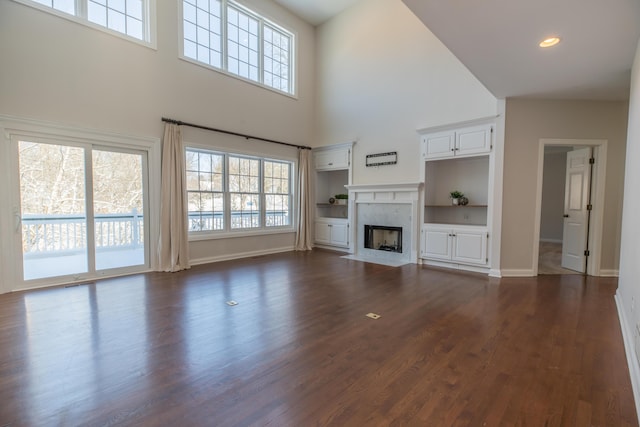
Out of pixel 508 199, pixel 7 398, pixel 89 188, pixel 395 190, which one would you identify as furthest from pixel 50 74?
pixel 508 199

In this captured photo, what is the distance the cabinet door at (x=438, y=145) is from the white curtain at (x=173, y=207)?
4.46 meters

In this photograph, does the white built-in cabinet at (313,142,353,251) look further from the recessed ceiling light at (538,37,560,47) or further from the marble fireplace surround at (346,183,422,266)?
the recessed ceiling light at (538,37,560,47)

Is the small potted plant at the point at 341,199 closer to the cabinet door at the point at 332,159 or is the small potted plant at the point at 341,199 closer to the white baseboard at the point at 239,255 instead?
the cabinet door at the point at 332,159

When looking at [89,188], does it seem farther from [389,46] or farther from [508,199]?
[508,199]

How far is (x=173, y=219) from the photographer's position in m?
5.20

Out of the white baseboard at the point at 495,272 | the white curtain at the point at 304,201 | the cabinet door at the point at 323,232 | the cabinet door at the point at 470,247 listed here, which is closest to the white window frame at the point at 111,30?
the white curtain at the point at 304,201

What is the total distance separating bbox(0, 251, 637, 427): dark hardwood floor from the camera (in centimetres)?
172

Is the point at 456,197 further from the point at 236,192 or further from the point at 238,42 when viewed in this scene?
the point at 238,42

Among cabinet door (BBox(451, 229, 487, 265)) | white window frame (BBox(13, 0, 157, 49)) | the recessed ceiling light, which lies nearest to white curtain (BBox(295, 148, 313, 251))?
cabinet door (BBox(451, 229, 487, 265))

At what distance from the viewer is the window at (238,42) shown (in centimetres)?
564

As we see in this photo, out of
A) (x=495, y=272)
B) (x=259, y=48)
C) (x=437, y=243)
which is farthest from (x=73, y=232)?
(x=495, y=272)

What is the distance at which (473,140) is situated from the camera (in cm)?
510

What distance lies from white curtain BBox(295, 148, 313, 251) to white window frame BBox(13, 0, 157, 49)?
3614 mm

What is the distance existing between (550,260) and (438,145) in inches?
134
